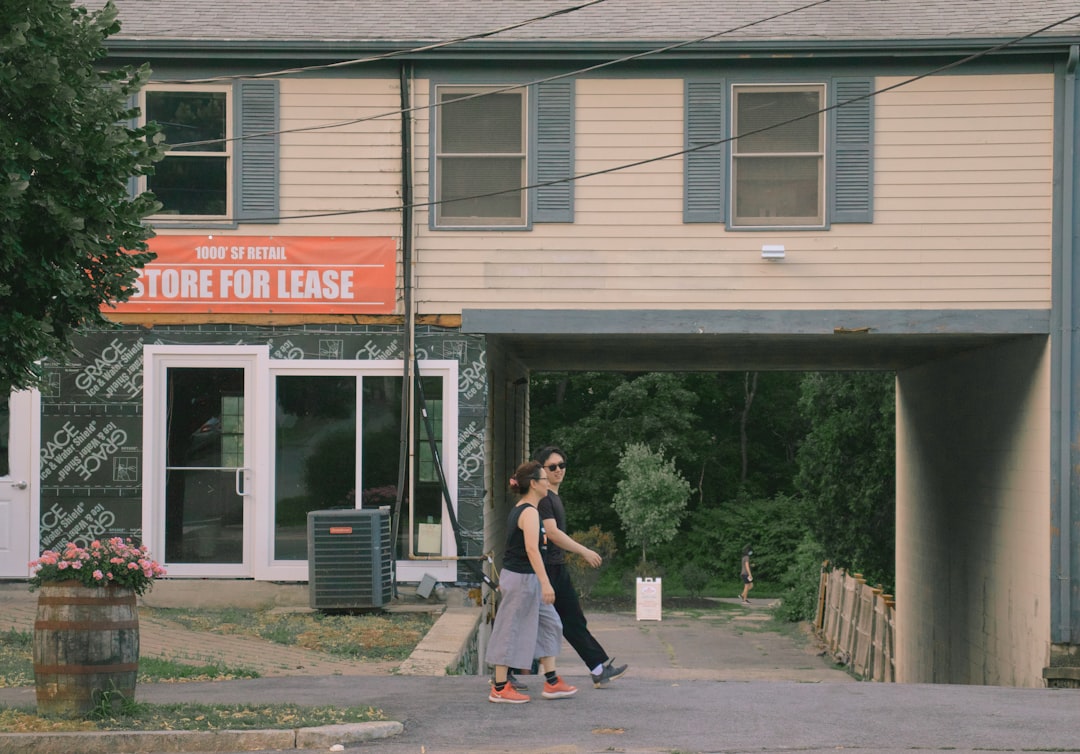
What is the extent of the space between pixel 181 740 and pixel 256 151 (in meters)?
8.24

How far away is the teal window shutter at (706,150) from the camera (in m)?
14.4

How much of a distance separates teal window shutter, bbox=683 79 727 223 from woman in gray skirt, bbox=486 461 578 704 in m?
5.91

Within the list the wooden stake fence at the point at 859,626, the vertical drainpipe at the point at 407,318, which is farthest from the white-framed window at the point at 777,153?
the wooden stake fence at the point at 859,626

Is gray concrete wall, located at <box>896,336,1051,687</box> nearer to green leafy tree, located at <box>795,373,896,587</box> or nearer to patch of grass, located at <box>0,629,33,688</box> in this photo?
green leafy tree, located at <box>795,373,896,587</box>

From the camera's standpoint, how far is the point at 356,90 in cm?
1447

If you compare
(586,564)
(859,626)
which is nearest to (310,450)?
(859,626)

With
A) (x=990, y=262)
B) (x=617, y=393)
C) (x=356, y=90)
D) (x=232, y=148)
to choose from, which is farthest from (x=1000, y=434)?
(x=617, y=393)

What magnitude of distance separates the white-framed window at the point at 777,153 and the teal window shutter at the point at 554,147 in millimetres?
1766

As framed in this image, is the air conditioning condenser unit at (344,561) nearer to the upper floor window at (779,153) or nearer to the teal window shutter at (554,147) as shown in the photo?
the teal window shutter at (554,147)

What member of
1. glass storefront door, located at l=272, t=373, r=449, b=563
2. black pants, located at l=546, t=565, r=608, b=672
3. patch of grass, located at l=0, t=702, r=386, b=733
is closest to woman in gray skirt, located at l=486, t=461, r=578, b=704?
black pants, located at l=546, t=565, r=608, b=672

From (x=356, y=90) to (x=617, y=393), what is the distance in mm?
37885

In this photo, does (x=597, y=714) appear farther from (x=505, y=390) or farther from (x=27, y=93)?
(x=505, y=390)

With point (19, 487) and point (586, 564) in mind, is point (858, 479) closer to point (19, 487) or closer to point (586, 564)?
point (586, 564)

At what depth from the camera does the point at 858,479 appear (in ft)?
94.1
